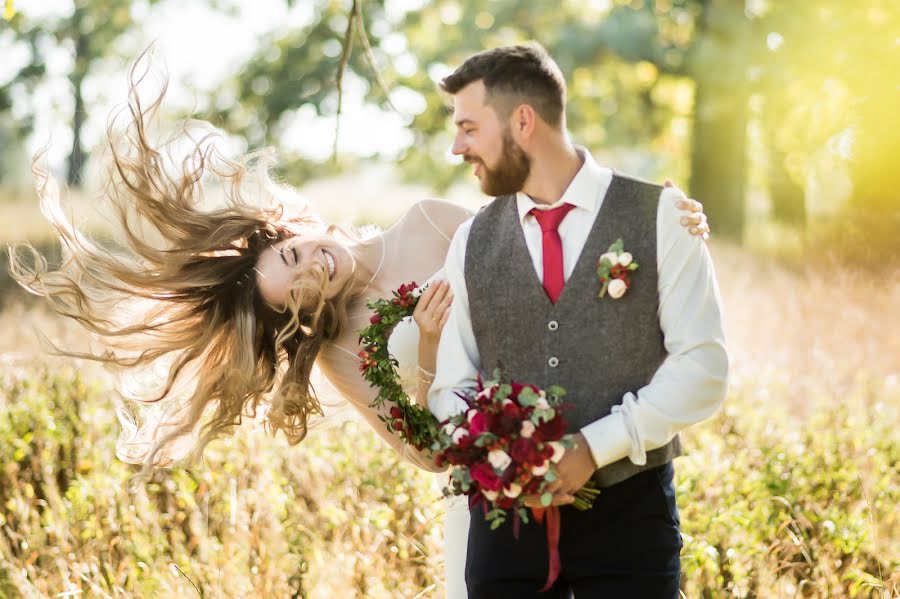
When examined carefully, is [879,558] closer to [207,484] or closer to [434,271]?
[434,271]

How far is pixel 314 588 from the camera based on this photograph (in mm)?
4211

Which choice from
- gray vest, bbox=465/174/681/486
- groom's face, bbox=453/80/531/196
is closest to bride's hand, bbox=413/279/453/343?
gray vest, bbox=465/174/681/486

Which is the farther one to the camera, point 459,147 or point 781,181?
point 781,181

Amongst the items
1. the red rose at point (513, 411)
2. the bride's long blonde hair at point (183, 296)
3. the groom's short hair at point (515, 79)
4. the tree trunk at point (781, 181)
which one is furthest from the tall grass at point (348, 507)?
the tree trunk at point (781, 181)

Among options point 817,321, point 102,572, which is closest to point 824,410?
point 817,321

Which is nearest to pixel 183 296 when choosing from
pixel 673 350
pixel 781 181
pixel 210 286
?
pixel 210 286

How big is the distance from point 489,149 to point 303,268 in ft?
5.99

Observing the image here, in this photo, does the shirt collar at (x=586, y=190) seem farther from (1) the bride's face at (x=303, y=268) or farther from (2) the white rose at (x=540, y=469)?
(1) the bride's face at (x=303, y=268)

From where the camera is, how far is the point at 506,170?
9.50 ft

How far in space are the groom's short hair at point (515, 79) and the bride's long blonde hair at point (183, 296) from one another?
69.9 inches

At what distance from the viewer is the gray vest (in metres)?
2.79

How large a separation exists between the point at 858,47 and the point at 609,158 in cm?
2061

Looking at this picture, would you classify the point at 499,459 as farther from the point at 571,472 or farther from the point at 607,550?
the point at 607,550

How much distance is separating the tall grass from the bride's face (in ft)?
3.05
